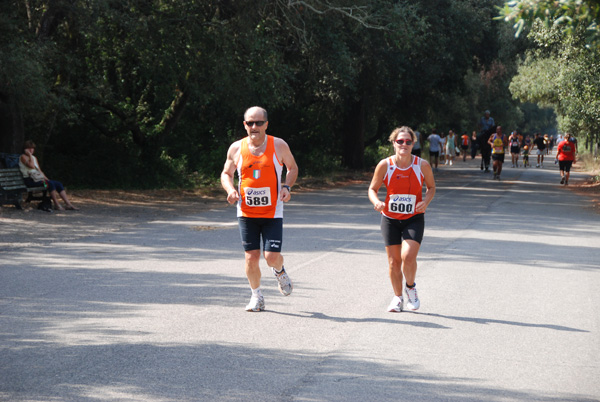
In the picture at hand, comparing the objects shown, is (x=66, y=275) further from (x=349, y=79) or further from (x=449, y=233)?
(x=349, y=79)

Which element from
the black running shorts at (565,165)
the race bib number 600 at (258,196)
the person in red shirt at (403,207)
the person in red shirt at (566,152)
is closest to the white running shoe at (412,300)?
the person in red shirt at (403,207)

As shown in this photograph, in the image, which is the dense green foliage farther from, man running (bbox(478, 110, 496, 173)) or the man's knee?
the man's knee

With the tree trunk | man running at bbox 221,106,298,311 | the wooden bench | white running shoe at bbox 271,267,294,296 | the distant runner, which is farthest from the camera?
the tree trunk

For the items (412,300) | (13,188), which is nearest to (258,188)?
(412,300)

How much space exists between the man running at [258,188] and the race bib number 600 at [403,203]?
0.92 m

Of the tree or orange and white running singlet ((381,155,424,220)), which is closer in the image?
the tree

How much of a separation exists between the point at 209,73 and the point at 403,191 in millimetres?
13167

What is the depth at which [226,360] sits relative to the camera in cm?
557

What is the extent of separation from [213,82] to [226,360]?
14619 mm

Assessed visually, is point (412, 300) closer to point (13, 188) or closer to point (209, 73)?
point (13, 188)

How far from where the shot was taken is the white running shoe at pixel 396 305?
734 centimetres

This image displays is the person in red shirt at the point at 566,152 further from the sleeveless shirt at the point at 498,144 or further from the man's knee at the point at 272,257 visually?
the man's knee at the point at 272,257

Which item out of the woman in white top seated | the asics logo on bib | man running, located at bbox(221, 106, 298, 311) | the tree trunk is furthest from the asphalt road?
the tree trunk

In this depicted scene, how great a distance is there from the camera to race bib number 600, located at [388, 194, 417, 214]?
7.21m
